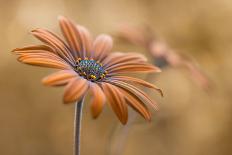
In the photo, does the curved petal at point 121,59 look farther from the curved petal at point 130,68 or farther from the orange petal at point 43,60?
the orange petal at point 43,60

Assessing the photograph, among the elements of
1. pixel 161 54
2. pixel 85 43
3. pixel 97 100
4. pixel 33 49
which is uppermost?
pixel 161 54

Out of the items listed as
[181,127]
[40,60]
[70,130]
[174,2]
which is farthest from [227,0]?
[40,60]

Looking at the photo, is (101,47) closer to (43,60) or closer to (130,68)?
(130,68)

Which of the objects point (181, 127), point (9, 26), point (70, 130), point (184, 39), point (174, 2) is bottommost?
point (70, 130)

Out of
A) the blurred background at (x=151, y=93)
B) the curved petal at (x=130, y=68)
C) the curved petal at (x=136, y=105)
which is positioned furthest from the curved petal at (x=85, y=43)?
the blurred background at (x=151, y=93)

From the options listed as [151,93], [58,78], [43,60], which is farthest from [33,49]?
[151,93]

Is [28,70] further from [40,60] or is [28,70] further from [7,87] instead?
[40,60]

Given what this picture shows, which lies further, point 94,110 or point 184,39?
point 184,39
